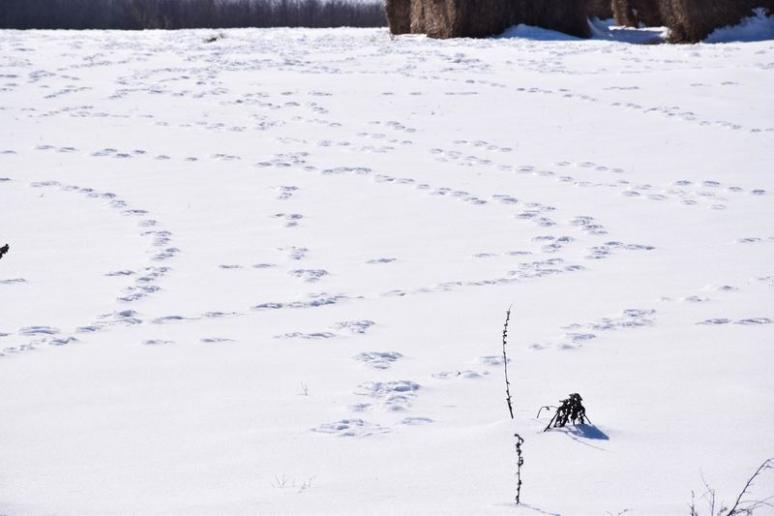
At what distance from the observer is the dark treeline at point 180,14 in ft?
152

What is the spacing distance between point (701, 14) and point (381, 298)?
1371cm

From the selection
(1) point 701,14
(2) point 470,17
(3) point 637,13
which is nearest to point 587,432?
(1) point 701,14

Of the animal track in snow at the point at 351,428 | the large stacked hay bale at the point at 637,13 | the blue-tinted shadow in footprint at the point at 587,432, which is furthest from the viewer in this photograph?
the large stacked hay bale at the point at 637,13

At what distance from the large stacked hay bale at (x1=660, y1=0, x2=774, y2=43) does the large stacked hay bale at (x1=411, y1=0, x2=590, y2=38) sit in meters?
1.94

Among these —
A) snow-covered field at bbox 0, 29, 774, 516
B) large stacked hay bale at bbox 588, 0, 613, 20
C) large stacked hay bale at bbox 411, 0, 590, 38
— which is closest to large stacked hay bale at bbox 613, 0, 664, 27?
large stacked hay bale at bbox 588, 0, 613, 20


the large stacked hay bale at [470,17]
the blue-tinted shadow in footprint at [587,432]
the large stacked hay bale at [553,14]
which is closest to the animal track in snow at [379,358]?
the blue-tinted shadow in footprint at [587,432]

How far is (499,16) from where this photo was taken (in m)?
19.1

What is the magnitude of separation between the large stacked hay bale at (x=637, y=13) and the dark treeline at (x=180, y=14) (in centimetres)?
2542

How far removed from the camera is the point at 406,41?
63.1 ft

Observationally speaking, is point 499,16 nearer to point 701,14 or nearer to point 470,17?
point 470,17

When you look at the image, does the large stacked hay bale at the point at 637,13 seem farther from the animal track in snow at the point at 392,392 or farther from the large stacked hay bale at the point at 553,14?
the animal track in snow at the point at 392,392

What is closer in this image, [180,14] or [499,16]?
[499,16]

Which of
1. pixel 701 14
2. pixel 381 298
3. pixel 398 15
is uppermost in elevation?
pixel 398 15

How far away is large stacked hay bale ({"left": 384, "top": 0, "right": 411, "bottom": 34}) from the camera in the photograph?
71.9ft
